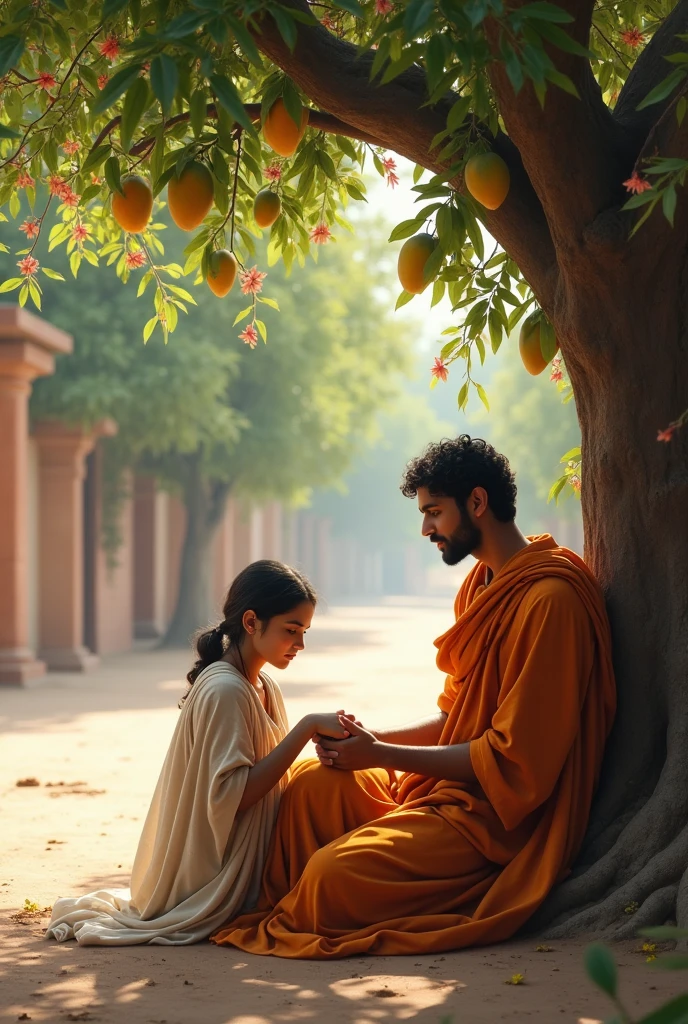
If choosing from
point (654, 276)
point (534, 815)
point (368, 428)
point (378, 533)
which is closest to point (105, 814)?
point (534, 815)

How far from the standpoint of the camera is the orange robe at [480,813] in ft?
14.0

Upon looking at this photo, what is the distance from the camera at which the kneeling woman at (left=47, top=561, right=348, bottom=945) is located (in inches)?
174

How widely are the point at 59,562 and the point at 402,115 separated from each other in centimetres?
1435

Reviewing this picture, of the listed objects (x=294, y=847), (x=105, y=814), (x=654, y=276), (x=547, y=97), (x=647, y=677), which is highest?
(x=547, y=97)

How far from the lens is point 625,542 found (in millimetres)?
4676

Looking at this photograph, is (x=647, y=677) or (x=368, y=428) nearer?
(x=647, y=677)

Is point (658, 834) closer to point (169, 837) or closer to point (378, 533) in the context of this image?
point (169, 837)

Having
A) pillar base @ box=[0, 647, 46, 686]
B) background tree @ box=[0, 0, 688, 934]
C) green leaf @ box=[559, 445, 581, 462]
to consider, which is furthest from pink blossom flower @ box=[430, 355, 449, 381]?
pillar base @ box=[0, 647, 46, 686]

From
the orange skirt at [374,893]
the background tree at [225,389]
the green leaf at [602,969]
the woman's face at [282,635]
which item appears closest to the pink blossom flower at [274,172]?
the woman's face at [282,635]

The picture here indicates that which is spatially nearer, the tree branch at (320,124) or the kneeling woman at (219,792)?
the kneeling woman at (219,792)

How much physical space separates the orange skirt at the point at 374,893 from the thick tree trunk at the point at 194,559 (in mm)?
18942

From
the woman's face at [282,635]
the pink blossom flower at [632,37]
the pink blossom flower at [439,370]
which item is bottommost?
the woman's face at [282,635]

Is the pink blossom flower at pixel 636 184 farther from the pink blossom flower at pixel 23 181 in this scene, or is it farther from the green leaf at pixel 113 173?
the pink blossom flower at pixel 23 181

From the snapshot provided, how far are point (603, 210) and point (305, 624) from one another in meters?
1.78
